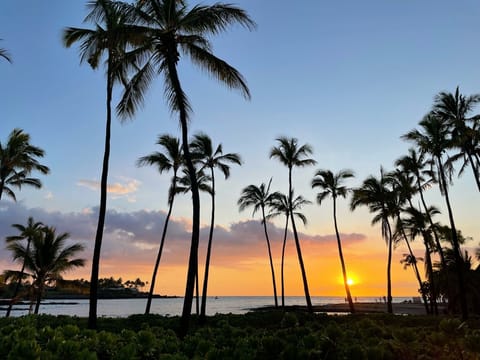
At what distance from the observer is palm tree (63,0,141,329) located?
39.4 ft

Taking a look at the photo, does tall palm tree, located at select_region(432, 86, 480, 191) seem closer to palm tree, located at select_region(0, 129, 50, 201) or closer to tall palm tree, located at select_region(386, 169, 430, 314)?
tall palm tree, located at select_region(386, 169, 430, 314)

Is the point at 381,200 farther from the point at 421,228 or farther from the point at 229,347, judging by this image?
the point at 229,347

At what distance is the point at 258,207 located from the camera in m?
29.7

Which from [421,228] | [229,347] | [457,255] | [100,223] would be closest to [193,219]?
[100,223]

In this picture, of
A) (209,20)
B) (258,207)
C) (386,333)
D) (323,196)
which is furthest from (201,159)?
(386,333)

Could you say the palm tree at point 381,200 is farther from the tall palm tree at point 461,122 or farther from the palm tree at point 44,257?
the palm tree at point 44,257

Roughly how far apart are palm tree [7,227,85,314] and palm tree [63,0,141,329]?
15.9 m

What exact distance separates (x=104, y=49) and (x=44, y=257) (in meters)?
18.7

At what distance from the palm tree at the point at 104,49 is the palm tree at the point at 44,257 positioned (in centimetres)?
Answer: 1590

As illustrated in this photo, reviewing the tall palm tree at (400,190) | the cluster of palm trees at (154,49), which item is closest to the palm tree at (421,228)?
the tall palm tree at (400,190)

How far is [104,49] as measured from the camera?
13.7 metres

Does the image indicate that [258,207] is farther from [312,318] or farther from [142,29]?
[142,29]

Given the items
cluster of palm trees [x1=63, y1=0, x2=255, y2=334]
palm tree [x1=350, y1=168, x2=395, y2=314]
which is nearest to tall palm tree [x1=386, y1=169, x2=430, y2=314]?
palm tree [x1=350, y1=168, x2=395, y2=314]

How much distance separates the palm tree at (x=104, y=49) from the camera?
39.4 ft
